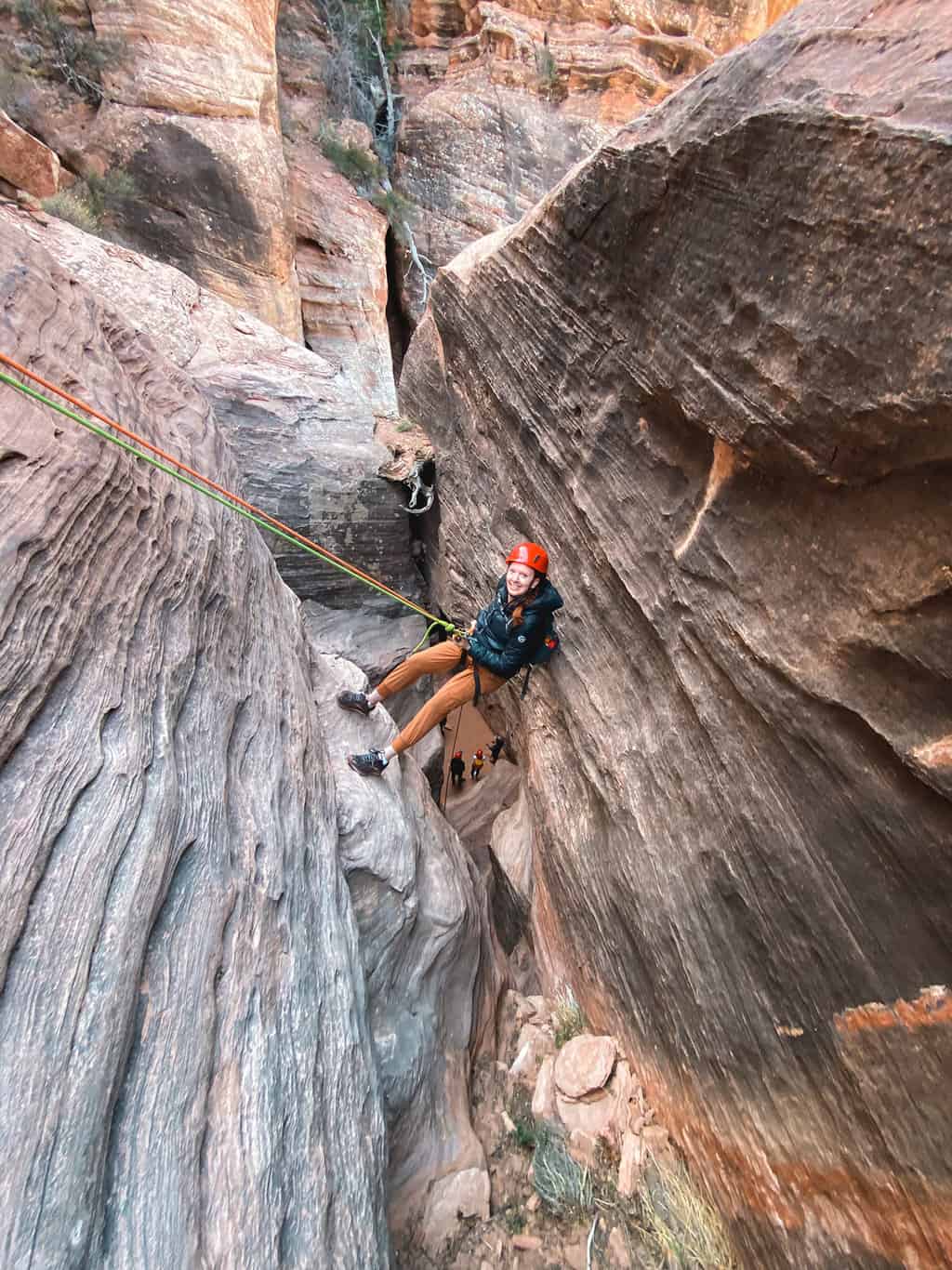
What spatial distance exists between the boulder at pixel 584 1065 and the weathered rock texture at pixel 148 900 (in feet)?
5.07

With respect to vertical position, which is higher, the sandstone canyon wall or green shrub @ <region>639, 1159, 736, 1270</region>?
the sandstone canyon wall

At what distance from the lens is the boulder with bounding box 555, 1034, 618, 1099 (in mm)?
4008

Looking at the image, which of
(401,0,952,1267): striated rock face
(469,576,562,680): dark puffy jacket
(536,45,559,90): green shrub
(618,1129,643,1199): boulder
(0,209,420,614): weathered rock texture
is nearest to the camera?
(401,0,952,1267): striated rock face

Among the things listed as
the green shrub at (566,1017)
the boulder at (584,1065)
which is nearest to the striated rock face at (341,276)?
the green shrub at (566,1017)

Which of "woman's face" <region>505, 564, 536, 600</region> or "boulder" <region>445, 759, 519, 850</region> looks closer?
"woman's face" <region>505, 564, 536, 600</region>

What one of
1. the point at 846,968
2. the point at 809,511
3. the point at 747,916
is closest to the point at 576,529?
the point at 809,511

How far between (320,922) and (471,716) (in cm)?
589

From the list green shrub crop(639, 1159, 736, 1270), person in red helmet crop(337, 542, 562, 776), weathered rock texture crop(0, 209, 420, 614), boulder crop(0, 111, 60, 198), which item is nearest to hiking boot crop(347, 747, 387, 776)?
person in red helmet crop(337, 542, 562, 776)

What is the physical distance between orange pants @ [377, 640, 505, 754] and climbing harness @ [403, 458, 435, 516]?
308cm

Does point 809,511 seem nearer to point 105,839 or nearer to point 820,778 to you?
point 820,778

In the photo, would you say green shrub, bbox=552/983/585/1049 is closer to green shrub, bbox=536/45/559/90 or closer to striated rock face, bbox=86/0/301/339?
striated rock face, bbox=86/0/301/339

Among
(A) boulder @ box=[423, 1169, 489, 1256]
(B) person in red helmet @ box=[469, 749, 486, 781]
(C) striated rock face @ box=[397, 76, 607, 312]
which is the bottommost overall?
(B) person in red helmet @ box=[469, 749, 486, 781]

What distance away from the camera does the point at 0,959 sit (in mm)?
1934

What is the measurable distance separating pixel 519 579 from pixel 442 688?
1.14 metres
